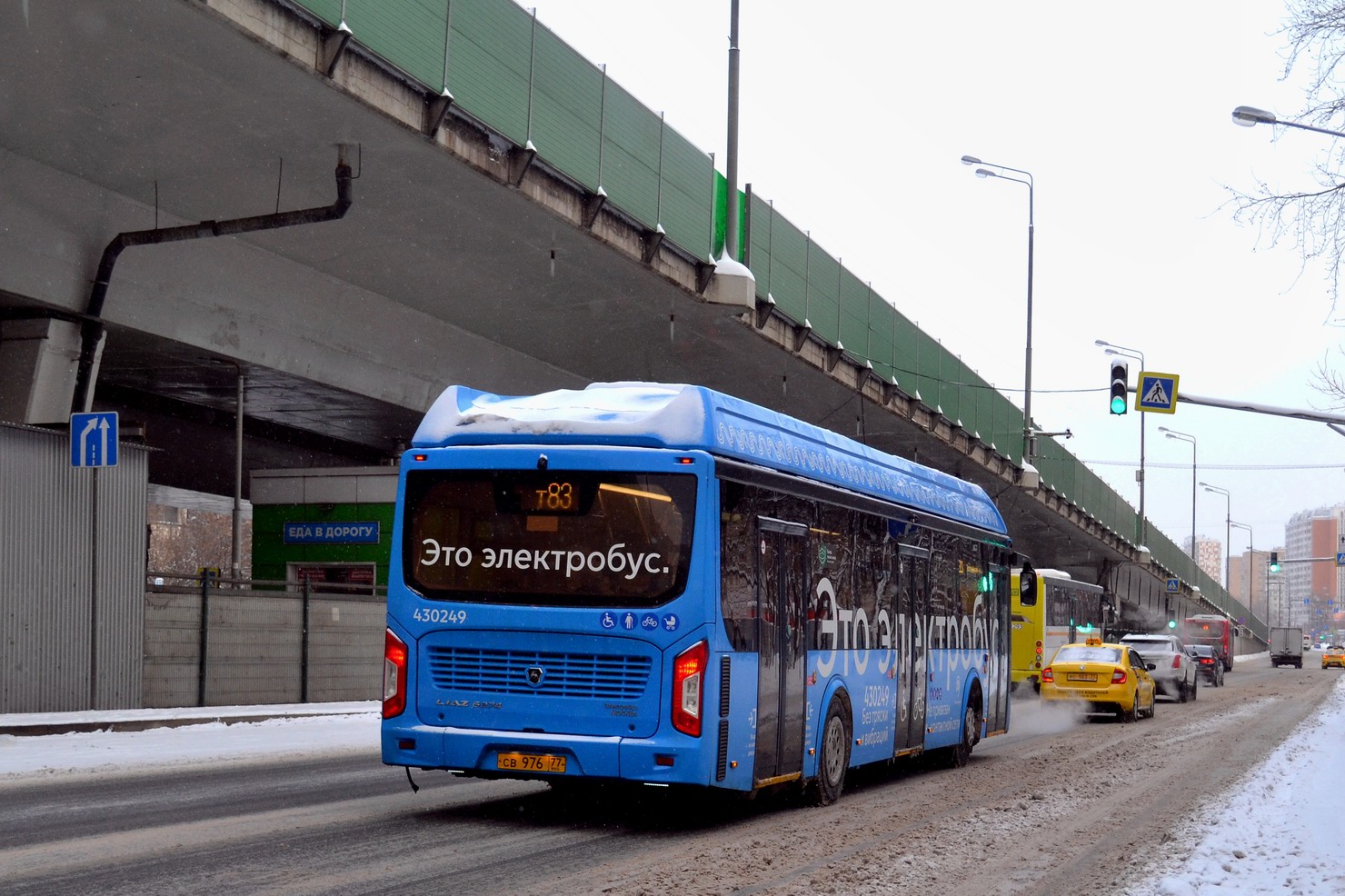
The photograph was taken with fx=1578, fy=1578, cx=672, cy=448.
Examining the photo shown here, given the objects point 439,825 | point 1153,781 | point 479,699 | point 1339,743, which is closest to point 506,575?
point 479,699

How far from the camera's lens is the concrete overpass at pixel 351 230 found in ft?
55.2

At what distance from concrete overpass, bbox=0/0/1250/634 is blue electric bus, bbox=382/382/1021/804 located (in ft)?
21.1

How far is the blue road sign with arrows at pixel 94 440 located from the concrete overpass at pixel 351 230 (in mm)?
1891

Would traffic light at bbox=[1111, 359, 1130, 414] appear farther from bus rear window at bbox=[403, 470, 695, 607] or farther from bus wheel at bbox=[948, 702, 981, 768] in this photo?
bus rear window at bbox=[403, 470, 695, 607]

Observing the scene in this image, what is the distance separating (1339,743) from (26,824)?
712 inches

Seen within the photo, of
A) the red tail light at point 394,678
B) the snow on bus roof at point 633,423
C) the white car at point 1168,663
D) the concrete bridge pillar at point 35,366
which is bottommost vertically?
the white car at point 1168,663

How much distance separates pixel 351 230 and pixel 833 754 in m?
12.3

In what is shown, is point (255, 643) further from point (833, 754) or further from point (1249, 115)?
point (1249, 115)

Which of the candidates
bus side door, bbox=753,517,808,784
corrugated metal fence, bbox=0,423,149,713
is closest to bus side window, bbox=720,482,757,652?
bus side door, bbox=753,517,808,784

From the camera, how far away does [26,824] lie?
10133 millimetres

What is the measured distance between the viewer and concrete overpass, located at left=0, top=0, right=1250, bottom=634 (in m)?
16.8

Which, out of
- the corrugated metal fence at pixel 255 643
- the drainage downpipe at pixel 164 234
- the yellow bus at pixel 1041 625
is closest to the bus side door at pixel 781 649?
the drainage downpipe at pixel 164 234

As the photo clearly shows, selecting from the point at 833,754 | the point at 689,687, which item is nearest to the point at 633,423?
the point at 689,687

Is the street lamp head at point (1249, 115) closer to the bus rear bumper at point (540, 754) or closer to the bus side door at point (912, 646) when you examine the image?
the bus side door at point (912, 646)
